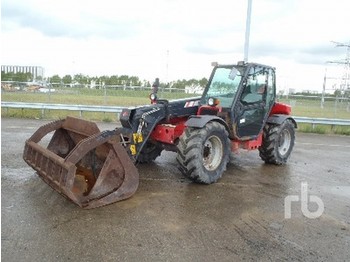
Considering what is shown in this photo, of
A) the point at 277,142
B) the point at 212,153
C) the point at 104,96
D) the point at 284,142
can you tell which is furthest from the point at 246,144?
the point at 104,96

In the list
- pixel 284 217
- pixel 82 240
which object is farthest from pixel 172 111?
pixel 82 240

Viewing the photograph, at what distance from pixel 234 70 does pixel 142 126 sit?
79.0 inches

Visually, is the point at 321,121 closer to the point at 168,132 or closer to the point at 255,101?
the point at 255,101

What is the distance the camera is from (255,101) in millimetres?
7434

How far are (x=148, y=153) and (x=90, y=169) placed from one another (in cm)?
204

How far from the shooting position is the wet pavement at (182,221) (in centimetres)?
378

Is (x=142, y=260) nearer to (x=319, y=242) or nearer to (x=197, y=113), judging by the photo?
(x=319, y=242)

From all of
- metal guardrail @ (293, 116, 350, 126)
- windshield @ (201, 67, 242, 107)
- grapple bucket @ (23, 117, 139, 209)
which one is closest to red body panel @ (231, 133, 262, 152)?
windshield @ (201, 67, 242, 107)

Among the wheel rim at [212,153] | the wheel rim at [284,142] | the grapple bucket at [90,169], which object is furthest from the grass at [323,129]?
the grapple bucket at [90,169]

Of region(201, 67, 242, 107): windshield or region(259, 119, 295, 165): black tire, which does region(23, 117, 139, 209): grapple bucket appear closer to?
region(201, 67, 242, 107): windshield

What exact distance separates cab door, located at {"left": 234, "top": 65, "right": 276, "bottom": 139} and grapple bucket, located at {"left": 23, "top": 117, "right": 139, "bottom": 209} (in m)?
2.75

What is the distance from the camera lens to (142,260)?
11.7ft

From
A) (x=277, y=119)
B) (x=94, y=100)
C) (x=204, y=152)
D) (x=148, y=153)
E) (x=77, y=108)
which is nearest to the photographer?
(x=204, y=152)

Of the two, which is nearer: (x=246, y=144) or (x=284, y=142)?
(x=246, y=144)
